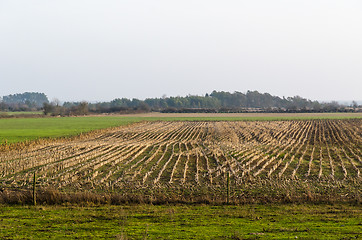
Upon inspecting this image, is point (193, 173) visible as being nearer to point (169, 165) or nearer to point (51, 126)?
point (169, 165)

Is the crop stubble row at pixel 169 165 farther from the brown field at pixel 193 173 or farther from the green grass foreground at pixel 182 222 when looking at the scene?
the green grass foreground at pixel 182 222

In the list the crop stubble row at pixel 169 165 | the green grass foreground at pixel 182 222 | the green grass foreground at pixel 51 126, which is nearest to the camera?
the green grass foreground at pixel 182 222

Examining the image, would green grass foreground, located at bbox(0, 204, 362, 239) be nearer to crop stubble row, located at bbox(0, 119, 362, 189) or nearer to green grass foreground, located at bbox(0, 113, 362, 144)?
crop stubble row, located at bbox(0, 119, 362, 189)

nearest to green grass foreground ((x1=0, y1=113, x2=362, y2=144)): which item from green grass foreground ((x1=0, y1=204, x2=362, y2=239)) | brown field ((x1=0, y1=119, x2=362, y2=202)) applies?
brown field ((x1=0, y1=119, x2=362, y2=202))

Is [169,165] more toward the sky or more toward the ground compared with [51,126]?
more toward the ground

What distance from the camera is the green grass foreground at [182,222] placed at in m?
10.3

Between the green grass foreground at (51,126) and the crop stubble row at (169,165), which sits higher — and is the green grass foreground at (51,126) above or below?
above

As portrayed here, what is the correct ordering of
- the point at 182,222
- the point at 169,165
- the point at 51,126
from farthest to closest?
the point at 51,126
the point at 169,165
the point at 182,222

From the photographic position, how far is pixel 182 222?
37.8 feet

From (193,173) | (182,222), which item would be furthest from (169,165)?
(182,222)

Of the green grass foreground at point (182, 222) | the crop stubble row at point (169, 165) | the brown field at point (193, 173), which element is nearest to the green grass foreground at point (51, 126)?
the crop stubble row at point (169, 165)

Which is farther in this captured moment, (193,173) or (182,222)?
(193,173)

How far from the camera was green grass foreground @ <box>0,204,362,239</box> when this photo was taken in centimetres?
1030

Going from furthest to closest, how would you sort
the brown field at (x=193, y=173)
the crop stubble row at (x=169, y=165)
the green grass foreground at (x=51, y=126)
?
the green grass foreground at (x=51, y=126) < the crop stubble row at (x=169, y=165) < the brown field at (x=193, y=173)
